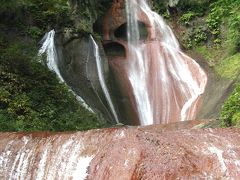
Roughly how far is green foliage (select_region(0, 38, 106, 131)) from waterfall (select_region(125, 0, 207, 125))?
4389 mm

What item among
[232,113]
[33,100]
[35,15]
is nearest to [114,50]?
[35,15]

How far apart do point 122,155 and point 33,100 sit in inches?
220

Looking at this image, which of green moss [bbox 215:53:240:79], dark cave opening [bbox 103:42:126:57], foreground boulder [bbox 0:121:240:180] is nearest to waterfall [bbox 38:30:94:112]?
dark cave opening [bbox 103:42:126:57]

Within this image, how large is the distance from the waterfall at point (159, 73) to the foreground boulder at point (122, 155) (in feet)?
26.8

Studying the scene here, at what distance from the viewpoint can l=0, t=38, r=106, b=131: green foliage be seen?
1272 cm

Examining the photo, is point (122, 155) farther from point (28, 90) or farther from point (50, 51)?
point (50, 51)

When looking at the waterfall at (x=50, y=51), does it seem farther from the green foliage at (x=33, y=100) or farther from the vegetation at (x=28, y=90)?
the green foliage at (x=33, y=100)

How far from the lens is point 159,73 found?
20.4 meters

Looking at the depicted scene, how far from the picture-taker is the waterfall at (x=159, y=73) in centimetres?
1861

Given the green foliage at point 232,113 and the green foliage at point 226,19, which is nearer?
the green foliage at point 232,113

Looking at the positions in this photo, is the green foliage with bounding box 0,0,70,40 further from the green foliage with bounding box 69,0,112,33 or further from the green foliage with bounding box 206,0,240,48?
the green foliage with bounding box 206,0,240,48

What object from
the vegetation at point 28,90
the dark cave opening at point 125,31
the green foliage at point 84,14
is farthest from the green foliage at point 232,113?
the dark cave opening at point 125,31

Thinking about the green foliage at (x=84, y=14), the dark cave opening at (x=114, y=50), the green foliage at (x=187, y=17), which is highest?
the green foliage at (x=84, y=14)

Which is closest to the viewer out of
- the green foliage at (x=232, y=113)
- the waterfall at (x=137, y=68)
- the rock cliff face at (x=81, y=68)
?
the green foliage at (x=232, y=113)
